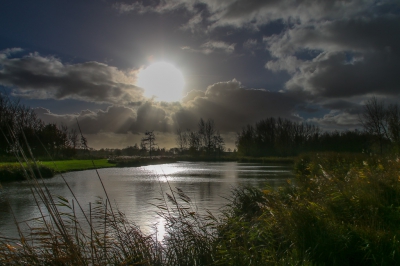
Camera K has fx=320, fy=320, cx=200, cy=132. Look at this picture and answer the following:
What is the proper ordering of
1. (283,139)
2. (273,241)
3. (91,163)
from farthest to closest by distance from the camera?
(283,139), (91,163), (273,241)

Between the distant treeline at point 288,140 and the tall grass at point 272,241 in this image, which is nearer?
the tall grass at point 272,241

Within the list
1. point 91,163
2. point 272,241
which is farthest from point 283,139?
point 272,241

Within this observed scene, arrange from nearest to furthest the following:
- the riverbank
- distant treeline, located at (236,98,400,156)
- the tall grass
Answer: the tall grass < the riverbank < distant treeline, located at (236,98,400,156)

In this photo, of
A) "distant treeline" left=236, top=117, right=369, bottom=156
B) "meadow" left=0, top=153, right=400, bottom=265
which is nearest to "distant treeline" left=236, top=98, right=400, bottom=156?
"distant treeline" left=236, top=117, right=369, bottom=156

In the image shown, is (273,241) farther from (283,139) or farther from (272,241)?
(283,139)

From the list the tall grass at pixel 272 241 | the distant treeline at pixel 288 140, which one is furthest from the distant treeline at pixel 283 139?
the tall grass at pixel 272 241

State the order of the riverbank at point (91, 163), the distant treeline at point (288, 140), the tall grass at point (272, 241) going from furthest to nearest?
the distant treeline at point (288, 140) < the riverbank at point (91, 163) < the tall grass at point (272, 241)

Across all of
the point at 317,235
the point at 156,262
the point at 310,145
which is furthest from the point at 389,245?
the point at 310,145

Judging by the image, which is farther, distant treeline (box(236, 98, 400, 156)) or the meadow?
distant treeline (box(236, 98, 400, 156))

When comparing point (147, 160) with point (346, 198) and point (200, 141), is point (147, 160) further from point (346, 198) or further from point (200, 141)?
point (346, 198)

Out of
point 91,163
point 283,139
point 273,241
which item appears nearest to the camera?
point 273,241

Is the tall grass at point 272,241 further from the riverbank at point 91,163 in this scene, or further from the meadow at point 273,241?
the riverbank at point 91,163

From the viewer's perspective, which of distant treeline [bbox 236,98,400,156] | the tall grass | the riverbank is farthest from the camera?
distant treeline [bbox 236,98,400,156]

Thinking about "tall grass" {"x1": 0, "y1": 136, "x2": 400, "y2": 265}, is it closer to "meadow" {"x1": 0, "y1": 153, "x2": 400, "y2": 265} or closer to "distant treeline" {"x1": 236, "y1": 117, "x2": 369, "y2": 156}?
"meadow" {"x1": 0, "y1": 153, "x2": 400, "y2": 265}
